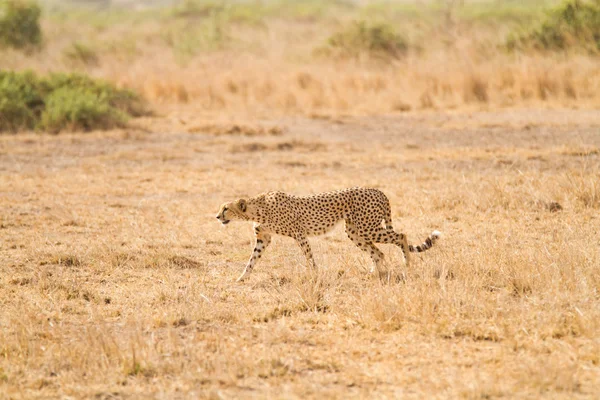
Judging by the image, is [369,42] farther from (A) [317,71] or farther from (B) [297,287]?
(B) [297,287]

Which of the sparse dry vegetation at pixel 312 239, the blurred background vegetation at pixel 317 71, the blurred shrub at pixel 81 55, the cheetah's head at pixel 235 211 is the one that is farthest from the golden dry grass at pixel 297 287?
the blurred shrub at pixel 81 55

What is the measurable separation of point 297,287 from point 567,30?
13.7 metres

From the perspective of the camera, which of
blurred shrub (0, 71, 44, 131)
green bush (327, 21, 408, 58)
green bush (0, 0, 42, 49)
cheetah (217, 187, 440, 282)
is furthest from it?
green bush (0, 0, 42, 49)

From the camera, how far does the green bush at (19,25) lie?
873 inches

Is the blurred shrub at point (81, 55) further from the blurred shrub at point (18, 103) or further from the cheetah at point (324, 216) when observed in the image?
the cheetah at point (324, 216)

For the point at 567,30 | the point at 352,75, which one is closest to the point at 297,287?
the point at 352,75

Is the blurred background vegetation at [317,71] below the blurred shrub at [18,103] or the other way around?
the other way around

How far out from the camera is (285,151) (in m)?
12.6

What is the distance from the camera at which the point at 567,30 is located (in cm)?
1759

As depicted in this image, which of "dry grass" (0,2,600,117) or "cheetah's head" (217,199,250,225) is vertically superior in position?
"dry grass" (0,2,600,117)

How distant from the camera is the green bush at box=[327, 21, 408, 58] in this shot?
795 inches

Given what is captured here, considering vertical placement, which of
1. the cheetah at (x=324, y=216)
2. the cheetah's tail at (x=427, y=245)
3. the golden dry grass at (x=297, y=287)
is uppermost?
the cheetah at (x=324, y=216)

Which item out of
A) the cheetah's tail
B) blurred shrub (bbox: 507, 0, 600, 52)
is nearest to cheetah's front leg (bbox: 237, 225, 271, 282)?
the cheetah's tail

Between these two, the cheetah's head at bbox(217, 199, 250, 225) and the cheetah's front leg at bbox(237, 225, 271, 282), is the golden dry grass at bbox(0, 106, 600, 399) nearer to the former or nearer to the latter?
the cheetah's front leg at bbox(237, 225, 271, 282)
